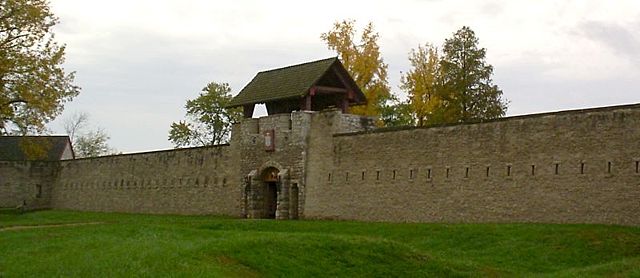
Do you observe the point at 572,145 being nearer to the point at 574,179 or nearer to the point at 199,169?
the point at 574,179

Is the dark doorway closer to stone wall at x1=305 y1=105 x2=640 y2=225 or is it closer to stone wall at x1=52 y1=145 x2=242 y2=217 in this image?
stone wall at x1=52 y1=145 x2=242 y2=217

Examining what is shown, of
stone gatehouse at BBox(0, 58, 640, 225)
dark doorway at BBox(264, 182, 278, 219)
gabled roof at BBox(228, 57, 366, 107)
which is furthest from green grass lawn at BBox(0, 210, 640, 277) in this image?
dark doorway at BBox(264, 182, 278, 219)

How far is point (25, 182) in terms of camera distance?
59.6 m

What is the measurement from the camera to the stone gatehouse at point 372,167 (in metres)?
24.6

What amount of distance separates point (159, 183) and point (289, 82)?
1200cm

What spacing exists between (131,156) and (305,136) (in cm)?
1664

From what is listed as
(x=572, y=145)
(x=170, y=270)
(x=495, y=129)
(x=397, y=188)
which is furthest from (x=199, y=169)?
(x=170, y=270)

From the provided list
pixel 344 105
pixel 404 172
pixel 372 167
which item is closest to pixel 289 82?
pixel 344 105

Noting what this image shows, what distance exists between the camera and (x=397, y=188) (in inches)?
1222

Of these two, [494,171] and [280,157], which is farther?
[280,157]

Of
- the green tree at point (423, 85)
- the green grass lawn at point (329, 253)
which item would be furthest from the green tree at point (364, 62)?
the green grass lawn at point (329, 253)

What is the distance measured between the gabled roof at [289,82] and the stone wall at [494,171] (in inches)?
139

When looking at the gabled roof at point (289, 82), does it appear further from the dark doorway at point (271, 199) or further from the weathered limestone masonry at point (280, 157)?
the dark doorway at point (271, 199)

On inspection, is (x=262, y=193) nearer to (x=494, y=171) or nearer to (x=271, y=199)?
(x=271, y=199)
